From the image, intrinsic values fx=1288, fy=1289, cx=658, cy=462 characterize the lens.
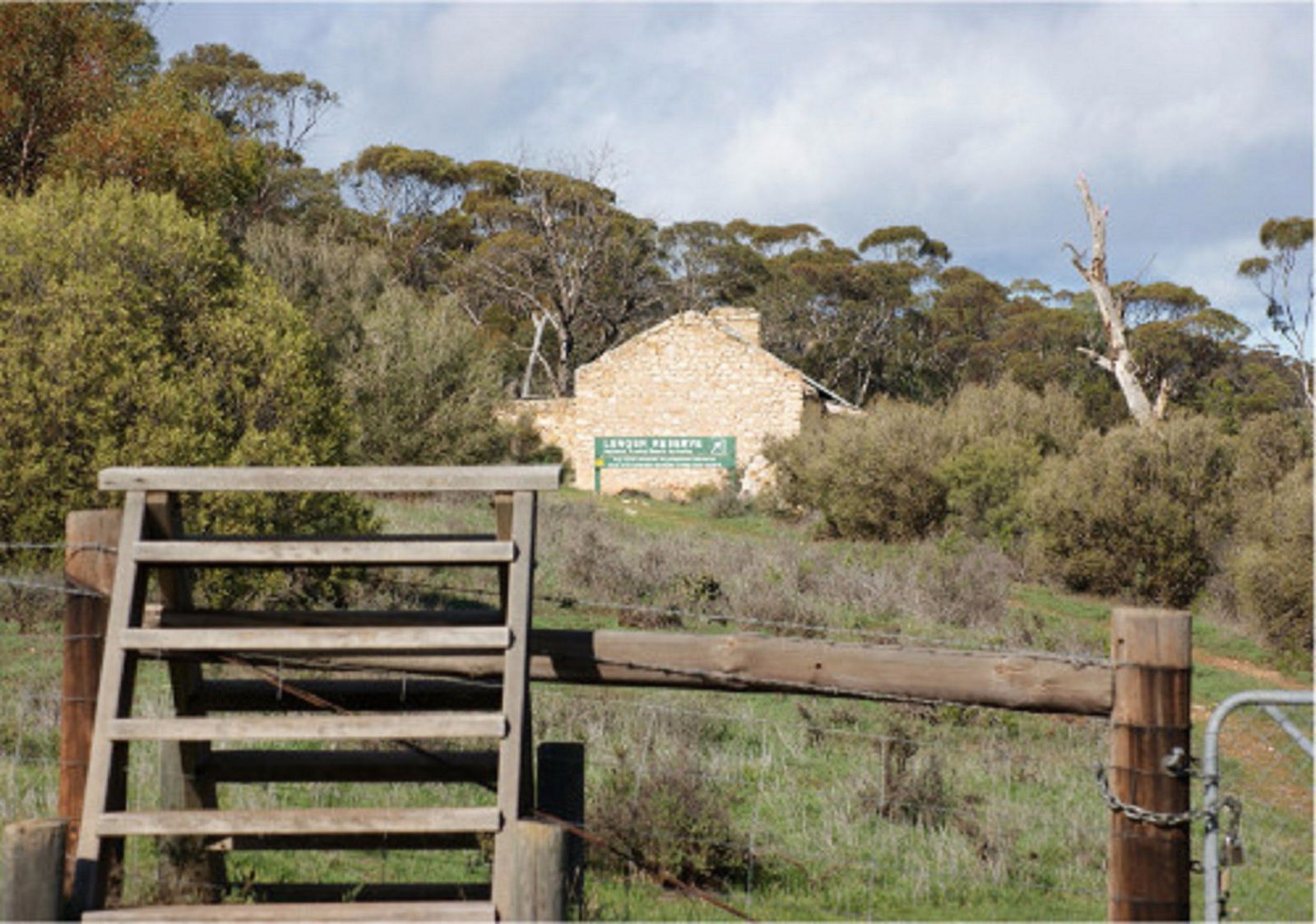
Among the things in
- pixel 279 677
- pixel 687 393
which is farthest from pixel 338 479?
pixel 687 393

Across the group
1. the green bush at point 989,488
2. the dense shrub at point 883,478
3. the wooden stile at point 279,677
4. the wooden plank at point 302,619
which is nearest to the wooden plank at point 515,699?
the wooden stile at point 279,677

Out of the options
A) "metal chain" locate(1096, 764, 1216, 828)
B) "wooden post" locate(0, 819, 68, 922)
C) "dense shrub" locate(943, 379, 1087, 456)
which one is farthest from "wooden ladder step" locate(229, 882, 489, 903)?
"dense shrub" locate(943, 379, 1087, 456)

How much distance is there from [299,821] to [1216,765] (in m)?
2.98

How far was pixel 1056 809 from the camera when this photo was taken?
814 centimetres

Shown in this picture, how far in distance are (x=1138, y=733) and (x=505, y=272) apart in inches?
1750

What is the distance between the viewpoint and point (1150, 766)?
4156 millimetres

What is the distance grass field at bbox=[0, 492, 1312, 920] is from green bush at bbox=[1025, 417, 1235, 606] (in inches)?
184

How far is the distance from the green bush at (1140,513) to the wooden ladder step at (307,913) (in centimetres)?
1801

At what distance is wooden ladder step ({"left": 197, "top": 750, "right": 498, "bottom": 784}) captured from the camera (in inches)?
206

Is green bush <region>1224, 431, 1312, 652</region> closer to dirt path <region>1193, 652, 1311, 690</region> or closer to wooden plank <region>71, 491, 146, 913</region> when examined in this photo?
dirt path <region>1193, 652, 1311, 690</region>

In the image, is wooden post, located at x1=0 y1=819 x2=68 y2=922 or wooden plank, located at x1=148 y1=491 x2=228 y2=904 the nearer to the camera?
wooden post, located at x1=0 y1=819 x2=68 y2=922

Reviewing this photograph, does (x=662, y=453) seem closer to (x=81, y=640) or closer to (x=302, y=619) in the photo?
(x=302, y=619)

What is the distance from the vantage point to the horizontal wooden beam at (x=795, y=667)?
4.46 meters

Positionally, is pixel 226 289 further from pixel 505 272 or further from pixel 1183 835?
pixel 505 272
